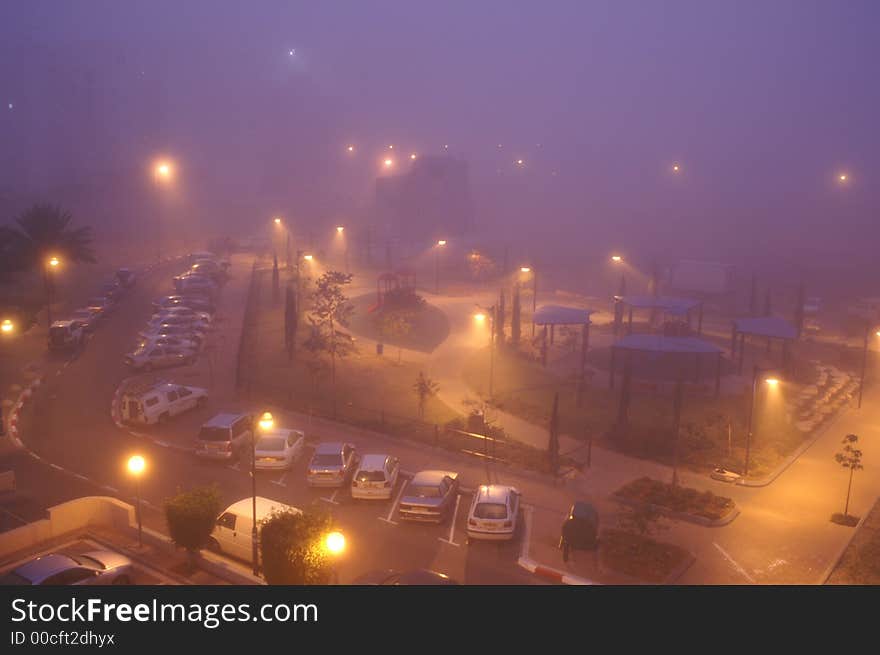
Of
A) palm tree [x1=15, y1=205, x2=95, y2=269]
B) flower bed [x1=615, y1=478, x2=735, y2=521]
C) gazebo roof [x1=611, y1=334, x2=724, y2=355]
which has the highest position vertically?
palm tree [x1=15, y1=205, x2=95, y2=269]

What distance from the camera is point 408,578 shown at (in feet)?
39.3

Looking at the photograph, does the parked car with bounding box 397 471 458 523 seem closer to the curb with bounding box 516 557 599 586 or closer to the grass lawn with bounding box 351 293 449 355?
the curb with bounding box 516 557 599 586

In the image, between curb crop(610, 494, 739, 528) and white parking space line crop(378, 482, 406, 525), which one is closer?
white parking space line crop(378, 482, 406, 525)

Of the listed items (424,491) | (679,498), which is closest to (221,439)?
(424,491)

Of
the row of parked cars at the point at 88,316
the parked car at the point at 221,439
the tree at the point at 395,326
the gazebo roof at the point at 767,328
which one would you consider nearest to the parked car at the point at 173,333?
the row of parked cars at the point at 88,316

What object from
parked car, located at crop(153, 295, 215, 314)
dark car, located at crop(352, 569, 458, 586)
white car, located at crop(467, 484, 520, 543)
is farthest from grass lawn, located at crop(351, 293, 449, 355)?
dark car, located at crop(352, 569, 458, 586)

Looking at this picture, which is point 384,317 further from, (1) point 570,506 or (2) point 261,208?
(2) point 261,208

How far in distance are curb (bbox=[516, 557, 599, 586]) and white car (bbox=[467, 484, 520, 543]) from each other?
798mm

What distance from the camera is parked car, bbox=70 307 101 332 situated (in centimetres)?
3691

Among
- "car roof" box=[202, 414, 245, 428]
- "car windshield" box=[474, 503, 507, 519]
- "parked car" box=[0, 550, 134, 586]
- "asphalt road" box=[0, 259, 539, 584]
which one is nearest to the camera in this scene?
"parked car" box=[0, 550, 134, 586]

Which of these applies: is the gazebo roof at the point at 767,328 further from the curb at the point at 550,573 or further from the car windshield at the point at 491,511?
the curb at the point at 550,573

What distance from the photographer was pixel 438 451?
23.1 m

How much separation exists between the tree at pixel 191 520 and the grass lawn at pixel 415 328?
23.1m

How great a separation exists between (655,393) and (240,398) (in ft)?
53.5
